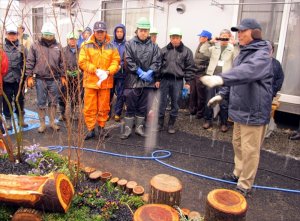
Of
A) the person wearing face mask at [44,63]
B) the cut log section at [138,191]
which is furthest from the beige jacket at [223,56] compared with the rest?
the cut log section at [138,191]

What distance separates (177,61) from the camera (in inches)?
215

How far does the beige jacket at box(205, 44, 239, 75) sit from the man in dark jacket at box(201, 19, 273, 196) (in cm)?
242

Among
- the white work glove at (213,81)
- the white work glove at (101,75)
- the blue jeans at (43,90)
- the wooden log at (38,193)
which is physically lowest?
the wooden log at (38,193)

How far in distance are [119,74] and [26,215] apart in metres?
3.94

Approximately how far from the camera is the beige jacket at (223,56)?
5637mm

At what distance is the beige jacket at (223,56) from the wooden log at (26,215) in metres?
4.45

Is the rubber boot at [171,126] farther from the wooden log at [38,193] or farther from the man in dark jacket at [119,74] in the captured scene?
the wooden log at [38,193]

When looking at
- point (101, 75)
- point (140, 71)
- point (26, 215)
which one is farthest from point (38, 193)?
point (140, 71)

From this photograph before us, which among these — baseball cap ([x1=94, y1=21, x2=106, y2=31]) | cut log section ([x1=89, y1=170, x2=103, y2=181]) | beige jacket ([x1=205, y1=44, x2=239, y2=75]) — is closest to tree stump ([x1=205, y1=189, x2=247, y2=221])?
cut log section ([x1=89, y1=170, x2=103, y2=181])

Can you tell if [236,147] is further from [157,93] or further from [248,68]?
[157,93]

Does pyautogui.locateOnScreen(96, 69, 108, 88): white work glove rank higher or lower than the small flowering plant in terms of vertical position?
higher

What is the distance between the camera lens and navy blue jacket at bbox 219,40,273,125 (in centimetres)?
286

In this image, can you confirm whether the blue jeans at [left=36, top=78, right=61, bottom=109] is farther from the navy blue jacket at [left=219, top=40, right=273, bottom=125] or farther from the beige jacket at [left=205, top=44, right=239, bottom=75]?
the navy blue jacket at [left=219, top=40, right=273, bottom=125]

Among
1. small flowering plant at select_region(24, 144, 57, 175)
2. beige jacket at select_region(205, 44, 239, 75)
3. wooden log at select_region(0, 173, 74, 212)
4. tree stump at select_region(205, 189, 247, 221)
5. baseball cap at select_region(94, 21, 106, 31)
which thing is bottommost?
small flowering plant at select_region(24, 144, 57, 175)
